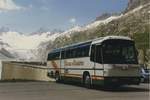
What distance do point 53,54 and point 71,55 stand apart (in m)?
7.41

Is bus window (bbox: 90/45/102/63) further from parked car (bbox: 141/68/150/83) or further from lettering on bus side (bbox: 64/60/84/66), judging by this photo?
parked car (bbox: 141/68/150/83)

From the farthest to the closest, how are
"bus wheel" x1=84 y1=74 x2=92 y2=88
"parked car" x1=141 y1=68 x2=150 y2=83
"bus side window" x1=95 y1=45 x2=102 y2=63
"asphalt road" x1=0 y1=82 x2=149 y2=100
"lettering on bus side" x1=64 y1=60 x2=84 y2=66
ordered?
"parked car" x1=141 y1=68 x2=150 y2=83, "lettering on bus side" x1=64 y1=60 x2=84 y2=66, "bus wheel" x1=84 y1=74 x2=92 y2=88, "bus side window" x1=95 y1=45 x2=102 y2=63, "asphalt road" x1=0 y1=82 x2=149 y2=100

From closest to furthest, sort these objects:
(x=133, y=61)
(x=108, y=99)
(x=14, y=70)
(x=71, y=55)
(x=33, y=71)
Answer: (x=108, y=99) → (x=133, y=61) → (x=71, y=55) → (x=33, y=71) → (x=14, y=70)

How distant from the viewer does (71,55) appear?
32.9 m

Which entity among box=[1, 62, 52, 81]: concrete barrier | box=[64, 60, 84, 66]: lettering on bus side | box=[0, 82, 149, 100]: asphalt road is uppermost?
box=[1, 62, 52, 81]: concrete barrier

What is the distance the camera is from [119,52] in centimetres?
2575

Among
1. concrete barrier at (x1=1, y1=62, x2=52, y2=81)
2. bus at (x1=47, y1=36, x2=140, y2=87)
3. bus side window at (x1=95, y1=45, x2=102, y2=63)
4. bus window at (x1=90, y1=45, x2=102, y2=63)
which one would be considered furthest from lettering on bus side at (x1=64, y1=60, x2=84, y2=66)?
concrete barrier at (x1=1, y1=62, x2=52, y2=81)

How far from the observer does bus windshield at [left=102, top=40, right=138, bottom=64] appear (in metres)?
25.3

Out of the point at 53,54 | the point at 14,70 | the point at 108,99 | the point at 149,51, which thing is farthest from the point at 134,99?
the point at 149,51

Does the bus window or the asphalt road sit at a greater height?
the bus window

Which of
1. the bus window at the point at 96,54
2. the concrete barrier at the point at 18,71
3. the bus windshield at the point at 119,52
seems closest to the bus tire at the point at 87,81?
the bus window at the point at 96,54

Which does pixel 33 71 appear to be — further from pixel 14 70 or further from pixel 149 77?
pixel 149 77

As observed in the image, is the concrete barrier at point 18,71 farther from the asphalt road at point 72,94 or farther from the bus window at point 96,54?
the asphalt road at point 72,94

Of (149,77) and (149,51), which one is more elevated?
(149,51)
